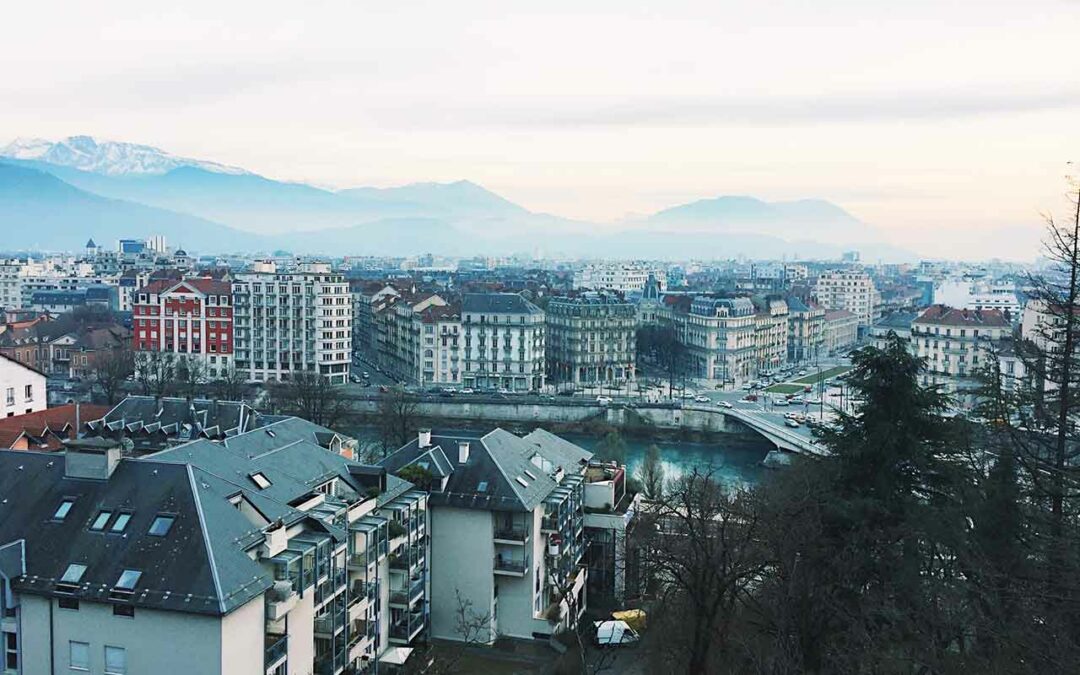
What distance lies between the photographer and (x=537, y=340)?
5569 centimetres

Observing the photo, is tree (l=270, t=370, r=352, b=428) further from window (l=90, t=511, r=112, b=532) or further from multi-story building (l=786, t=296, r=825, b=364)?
multi-story building (l=786, t=296, r=825, b=364)

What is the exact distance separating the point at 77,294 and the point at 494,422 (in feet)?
167

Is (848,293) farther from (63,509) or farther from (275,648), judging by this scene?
(63,509)

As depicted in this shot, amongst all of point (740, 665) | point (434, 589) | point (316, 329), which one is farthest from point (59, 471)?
point (316, 329)

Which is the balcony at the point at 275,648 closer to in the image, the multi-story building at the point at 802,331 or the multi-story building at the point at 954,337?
the multi-story building at the point at 954,337

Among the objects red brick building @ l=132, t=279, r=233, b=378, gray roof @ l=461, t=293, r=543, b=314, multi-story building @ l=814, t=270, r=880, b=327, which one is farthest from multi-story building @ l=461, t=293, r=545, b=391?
multi-story building @ l=814, t=270, r=880, b=327

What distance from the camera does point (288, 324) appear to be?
55.6 m

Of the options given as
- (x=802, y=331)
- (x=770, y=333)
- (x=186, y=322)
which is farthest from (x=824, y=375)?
(x=186, y=322)

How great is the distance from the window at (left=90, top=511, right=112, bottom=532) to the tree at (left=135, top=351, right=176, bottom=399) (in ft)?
93.2

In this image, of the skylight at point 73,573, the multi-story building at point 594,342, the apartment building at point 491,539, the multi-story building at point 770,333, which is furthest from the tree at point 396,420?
the multi-story building at point 770,333

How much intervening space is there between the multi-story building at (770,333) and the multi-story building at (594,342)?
10.5m

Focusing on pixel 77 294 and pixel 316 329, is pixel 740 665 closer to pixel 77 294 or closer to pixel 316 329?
pixel 316 329

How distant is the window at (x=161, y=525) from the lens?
13594 millimetres

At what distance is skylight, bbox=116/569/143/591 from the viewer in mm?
13102
